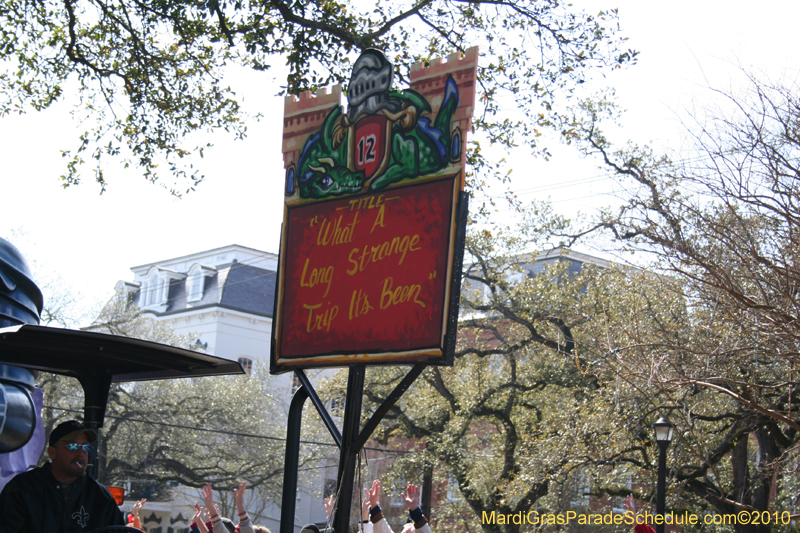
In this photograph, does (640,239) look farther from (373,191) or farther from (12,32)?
(12,32)

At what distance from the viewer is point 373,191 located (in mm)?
6066

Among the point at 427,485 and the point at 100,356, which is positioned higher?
the point at 100,356

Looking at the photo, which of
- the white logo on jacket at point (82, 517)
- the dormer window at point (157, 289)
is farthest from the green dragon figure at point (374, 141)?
the dormer window at point (157, 289)

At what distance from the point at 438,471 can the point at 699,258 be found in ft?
43.3

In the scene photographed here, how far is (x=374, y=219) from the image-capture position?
603cm

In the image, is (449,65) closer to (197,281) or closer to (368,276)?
(368,276)

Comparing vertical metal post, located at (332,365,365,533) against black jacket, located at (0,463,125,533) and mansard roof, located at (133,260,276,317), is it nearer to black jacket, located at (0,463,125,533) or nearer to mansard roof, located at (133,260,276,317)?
black jacket, located at (0,463,125,533)

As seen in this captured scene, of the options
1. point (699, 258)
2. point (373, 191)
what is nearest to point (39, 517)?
point (373, 191)

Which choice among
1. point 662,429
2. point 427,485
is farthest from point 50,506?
point 427,485

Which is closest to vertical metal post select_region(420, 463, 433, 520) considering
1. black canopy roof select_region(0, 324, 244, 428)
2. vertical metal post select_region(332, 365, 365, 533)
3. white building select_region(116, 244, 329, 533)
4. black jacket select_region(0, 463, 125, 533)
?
white building select_region(116, 244, 329, 533)

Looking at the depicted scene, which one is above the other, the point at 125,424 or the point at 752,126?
the point at 752,126

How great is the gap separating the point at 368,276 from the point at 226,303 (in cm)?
3792

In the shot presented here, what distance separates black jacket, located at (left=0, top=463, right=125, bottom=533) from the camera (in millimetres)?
4727

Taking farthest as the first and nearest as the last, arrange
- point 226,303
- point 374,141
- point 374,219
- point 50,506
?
point 226,303 < point 374,141 < point 374,219 < point 50,506
